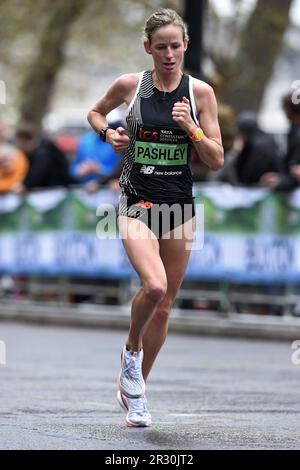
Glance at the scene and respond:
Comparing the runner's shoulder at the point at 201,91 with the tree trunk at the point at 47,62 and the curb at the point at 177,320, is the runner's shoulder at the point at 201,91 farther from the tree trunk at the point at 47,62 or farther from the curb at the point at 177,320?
the tree trunk at the point at 47,62

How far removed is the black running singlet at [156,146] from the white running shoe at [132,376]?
0.88 metres

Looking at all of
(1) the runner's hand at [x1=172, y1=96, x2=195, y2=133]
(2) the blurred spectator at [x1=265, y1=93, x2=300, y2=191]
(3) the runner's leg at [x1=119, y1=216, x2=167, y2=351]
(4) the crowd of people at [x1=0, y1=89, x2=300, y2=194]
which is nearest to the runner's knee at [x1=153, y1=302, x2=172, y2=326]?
(3) the runner's leg at [x1=119, y1=216, x2=167, y2=351]

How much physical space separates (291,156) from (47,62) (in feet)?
44.4

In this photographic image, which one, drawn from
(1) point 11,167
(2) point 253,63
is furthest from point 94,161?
(2) point 253,63

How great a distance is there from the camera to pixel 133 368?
8367 mm

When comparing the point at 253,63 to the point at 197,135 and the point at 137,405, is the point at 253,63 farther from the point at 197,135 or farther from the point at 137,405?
the point at 137,405

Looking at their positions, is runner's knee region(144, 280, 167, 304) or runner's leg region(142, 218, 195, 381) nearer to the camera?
runner's knee region(144, 280, 167, 304)

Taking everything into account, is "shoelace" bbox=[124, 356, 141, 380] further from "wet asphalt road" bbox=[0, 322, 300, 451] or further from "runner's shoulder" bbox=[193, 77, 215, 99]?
"runner's shoulder" bbox=[193, 77, 215, 99]

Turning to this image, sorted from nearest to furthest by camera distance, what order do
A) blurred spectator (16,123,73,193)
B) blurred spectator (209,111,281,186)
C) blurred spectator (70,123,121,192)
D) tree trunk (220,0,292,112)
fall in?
blurred spectator (209,111,281,186)
blurred spectator (70,123,121,192)
blurred spectator (16,123,73,193)
tree trunk (220,0,292,112)

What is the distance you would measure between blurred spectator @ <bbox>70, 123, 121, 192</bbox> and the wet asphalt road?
2.81 metres

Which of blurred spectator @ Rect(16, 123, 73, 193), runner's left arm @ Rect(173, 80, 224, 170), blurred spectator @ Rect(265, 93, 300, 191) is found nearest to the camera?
runner's left arm @ Rect(173, 80, 224, 170)

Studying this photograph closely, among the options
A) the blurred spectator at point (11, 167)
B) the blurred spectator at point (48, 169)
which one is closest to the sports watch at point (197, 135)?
the blurred spectator at point (48, 169)

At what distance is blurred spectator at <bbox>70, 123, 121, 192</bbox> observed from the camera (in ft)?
58.2

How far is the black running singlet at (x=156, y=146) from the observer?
8.27m
